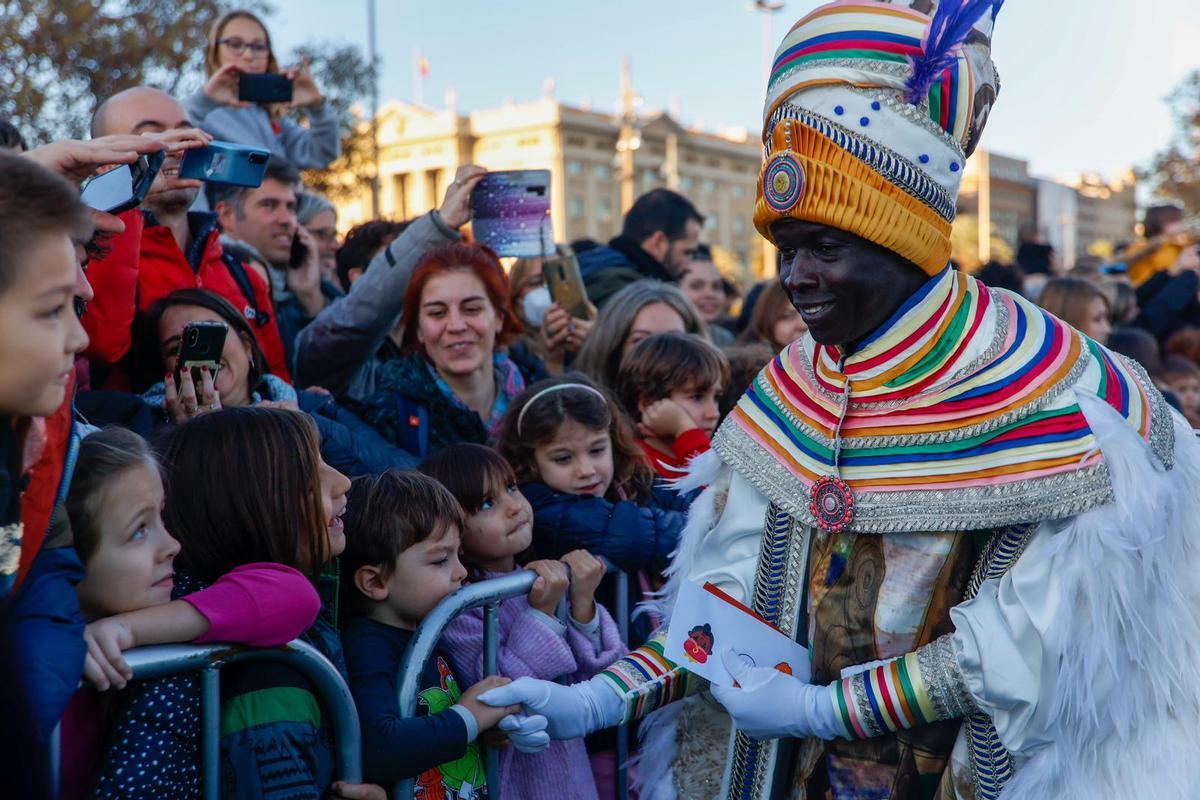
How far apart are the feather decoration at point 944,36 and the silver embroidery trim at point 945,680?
1067mm

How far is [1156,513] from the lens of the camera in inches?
88.8

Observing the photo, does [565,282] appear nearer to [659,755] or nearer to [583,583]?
[583,583]

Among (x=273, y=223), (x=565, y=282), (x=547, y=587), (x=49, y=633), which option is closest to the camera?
(x=49, y=633)

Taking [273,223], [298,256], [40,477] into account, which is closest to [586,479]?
[40,477]

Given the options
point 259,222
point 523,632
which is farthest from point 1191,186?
point 523,632

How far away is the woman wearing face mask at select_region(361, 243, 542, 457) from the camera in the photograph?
12.5ft

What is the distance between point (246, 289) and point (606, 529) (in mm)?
Answer: 1618

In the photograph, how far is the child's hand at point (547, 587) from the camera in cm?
299

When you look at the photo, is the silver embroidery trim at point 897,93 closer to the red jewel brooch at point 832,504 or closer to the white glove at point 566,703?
the red jewel brooch at point 832,504

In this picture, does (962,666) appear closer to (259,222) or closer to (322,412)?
(322,412)

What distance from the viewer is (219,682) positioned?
221cm

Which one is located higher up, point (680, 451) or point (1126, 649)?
point (680, 451)

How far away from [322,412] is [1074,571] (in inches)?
89.8

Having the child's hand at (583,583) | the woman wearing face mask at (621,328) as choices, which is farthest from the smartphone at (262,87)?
the child's hand at (583,583)
